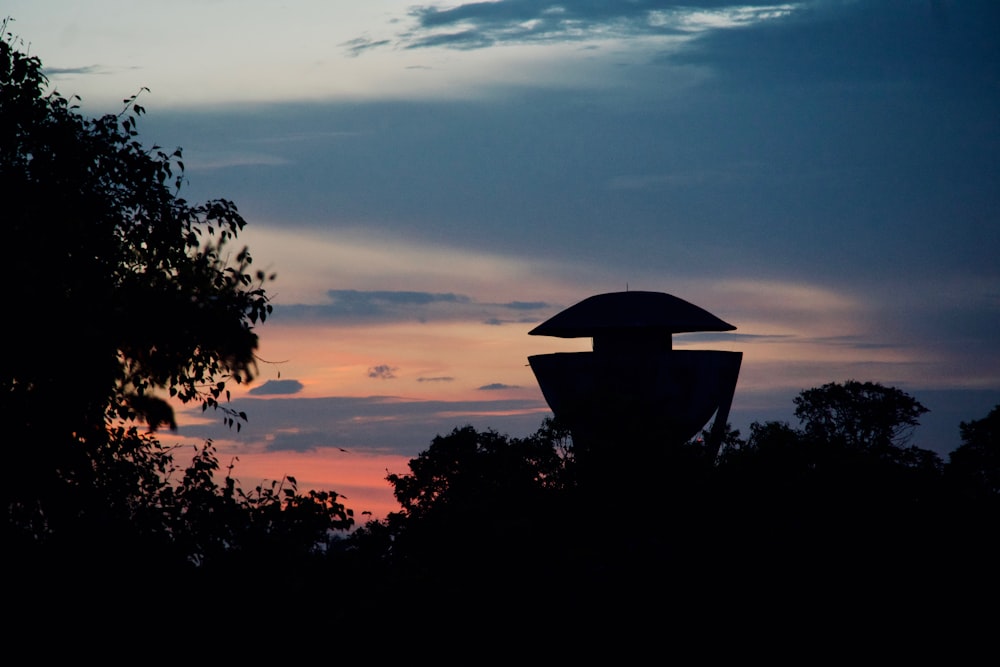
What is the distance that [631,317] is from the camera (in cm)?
3053

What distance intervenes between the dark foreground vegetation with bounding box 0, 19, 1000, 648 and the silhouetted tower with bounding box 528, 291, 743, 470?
11120mm

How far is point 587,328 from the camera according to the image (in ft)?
101

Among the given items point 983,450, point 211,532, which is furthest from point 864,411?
point 211,532

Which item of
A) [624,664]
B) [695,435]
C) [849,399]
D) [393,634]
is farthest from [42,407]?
[849,399]

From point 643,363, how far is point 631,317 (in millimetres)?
1390

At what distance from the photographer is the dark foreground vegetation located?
14539 millimetres

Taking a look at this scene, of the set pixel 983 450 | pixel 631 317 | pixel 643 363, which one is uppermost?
pixel 631 317

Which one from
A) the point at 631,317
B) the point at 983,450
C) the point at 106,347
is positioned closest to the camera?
the point at 106,347

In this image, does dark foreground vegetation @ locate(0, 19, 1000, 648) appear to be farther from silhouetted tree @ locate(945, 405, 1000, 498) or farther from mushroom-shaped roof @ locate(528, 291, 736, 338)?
silhouetted tree @ locate(945, 405, 1000, 498)

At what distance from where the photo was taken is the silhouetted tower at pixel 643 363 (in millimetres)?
30484

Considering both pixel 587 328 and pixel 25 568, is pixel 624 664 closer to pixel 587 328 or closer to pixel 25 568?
pixel 25 568

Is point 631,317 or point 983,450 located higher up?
point 631,317

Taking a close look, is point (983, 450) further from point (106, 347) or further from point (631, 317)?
point (106, 347)

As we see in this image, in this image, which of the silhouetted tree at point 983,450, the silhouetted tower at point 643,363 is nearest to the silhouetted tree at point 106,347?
the silhouetted tower at point 643,363
